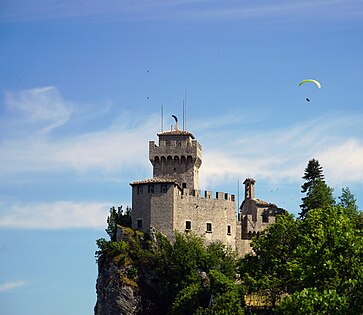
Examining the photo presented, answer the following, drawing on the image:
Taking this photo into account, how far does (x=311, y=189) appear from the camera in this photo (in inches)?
4385

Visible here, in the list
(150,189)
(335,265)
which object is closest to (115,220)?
(150,189)

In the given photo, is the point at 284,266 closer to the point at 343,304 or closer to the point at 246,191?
the point at 343,304

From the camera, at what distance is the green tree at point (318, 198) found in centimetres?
10744

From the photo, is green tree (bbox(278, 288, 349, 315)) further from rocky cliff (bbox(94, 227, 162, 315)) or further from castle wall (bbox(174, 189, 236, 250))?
castle wall (bbox(174, 189, 236, 250))

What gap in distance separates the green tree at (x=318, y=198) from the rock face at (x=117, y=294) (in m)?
21.4

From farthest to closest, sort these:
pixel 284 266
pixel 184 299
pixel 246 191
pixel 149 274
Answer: pixel 246 191
pixel 149 274
pixel 184 299
pixel 284 266

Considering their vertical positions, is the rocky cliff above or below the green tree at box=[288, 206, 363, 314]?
above

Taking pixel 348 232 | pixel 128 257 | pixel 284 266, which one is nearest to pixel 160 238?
pixel 128 257

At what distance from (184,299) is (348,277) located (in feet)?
94.3

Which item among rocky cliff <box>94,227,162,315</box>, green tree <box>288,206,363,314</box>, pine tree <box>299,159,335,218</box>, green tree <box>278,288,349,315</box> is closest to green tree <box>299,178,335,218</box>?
pine tree <box>299,159,335,218</box>

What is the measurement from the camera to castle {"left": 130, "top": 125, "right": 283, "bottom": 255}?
102 meters

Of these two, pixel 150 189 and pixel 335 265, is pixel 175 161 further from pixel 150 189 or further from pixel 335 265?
pixel 335 265

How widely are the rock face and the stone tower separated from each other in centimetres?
1267

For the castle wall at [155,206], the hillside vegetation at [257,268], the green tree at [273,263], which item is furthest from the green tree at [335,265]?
the castle wall at [155,206]
